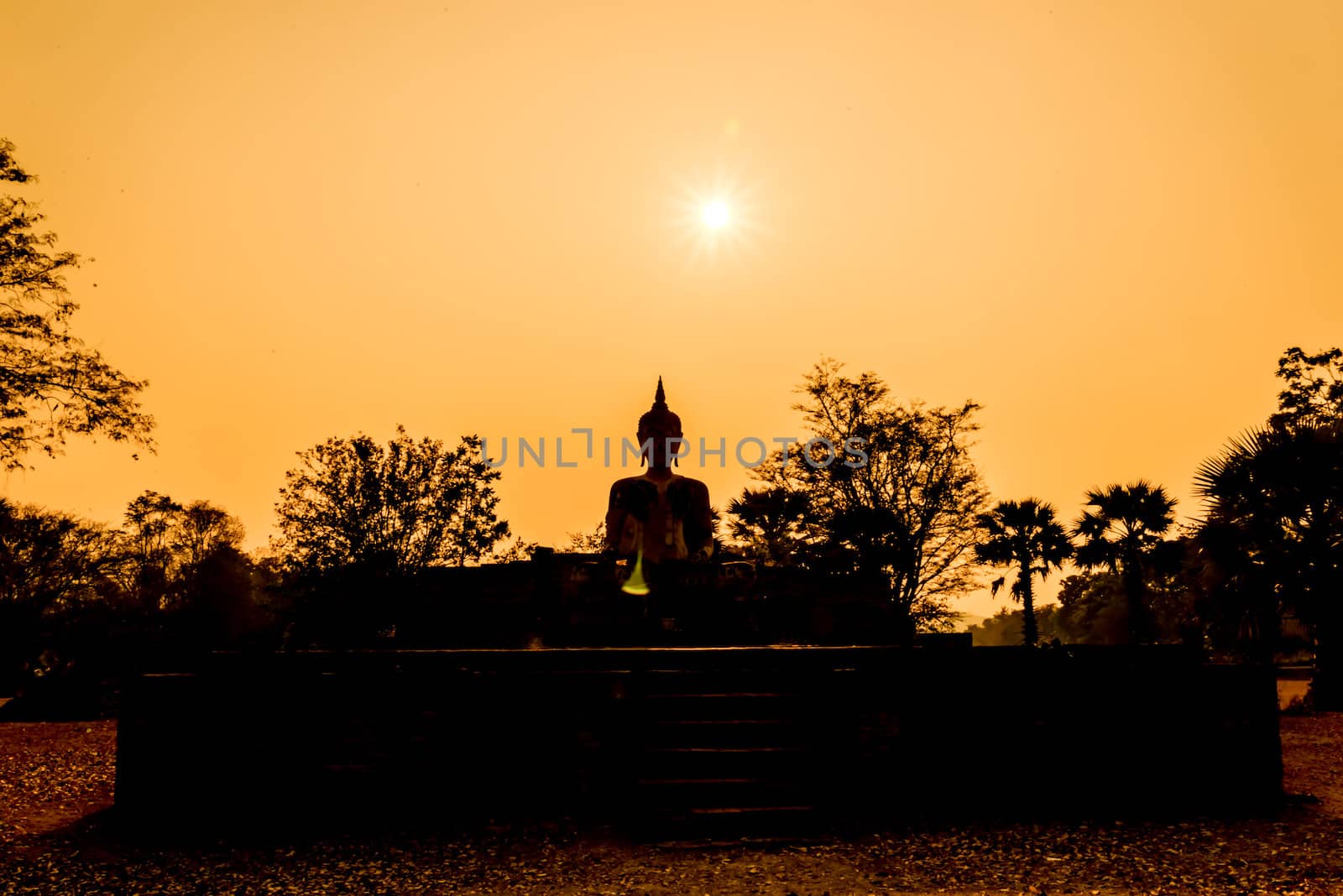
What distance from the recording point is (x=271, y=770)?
25.9 ft

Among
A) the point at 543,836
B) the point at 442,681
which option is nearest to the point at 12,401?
the point at 442,681

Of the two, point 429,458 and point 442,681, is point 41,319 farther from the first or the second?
point 429,458

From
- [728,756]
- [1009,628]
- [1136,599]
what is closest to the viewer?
[728,756]

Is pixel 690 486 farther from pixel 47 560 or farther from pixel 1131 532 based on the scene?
pixel 47 560

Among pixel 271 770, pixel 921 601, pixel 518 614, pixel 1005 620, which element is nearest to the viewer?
pixel 271 770

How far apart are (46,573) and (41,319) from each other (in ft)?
82.6

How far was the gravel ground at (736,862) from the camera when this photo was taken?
6.03 metres

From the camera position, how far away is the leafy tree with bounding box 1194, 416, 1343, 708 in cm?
1647

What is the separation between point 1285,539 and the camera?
16.9 metres

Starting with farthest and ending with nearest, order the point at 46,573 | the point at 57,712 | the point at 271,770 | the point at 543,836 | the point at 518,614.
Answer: the point at 46,573 → the point at 57,712 → the point at 518,614 → the point at 271,770 → the point at 543,836

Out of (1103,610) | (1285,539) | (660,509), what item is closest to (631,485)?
(660,509)

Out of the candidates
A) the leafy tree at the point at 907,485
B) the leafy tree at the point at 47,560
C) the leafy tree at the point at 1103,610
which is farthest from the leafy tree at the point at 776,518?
the leafy tree at the point at 47,560

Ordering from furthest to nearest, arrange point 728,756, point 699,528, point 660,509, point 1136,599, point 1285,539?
point 1136,599 → point 1285,539 → point 699,528 → point 660,509 → point 728,756

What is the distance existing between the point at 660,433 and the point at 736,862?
289 inches
